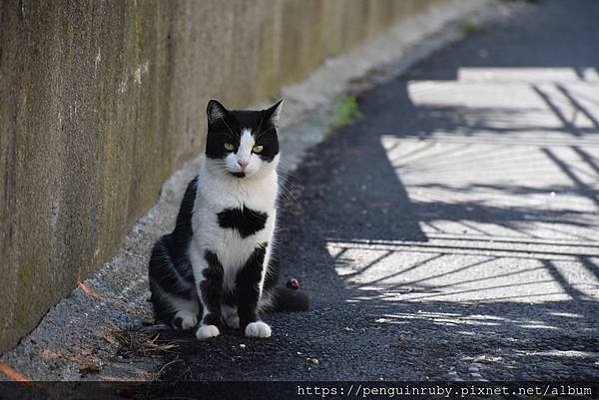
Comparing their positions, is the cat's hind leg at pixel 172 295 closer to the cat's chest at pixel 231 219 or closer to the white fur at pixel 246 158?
the cat's chest at pixel 231 219

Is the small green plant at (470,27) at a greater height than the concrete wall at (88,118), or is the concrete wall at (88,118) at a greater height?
the concrete wall at (88,118)

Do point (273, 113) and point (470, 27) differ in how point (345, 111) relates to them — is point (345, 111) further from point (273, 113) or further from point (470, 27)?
point (470, 27)

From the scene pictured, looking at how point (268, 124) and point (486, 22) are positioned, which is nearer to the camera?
point (268, 124)

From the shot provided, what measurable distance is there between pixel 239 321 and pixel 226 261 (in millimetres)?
295

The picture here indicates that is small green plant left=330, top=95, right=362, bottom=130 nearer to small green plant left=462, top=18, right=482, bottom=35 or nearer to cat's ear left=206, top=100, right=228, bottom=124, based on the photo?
cat's ear left=206, top=100, right=228, bottom=124

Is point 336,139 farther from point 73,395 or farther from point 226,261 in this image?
point 73,395

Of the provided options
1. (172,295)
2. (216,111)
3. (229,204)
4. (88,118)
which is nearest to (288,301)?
(172,295)

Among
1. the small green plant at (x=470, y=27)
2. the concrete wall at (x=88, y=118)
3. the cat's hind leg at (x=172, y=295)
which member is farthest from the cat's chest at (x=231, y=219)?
the small green plant at (x=470, y=27)

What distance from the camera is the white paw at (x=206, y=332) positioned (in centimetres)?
485

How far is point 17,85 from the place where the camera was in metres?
4.04

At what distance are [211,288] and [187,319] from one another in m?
0.20

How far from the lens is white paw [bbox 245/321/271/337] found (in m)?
4.91

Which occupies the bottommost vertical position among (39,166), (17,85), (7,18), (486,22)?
(486,22)

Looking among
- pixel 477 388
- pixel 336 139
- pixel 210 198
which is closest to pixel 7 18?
pixel 210 198
